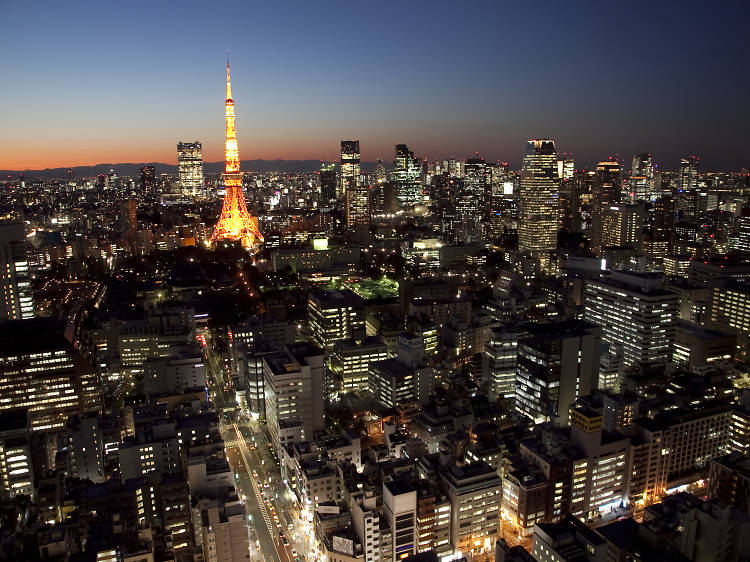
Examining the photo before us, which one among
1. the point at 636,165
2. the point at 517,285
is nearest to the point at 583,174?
the point at 636,165

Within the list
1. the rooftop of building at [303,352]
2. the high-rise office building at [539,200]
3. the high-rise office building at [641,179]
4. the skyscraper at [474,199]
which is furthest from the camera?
the high-rise office building at [641,179]

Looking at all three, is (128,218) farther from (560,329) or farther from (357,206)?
(560,329)

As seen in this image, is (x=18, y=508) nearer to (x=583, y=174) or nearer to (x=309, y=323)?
(x=309, y=323)

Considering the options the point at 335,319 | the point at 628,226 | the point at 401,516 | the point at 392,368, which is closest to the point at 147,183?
the point at 628,226

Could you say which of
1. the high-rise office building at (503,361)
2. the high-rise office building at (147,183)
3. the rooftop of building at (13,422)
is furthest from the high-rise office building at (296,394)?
the high-rise office building at (147,183)

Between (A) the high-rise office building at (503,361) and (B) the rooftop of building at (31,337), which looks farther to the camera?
(A) the high-rise office building at (503,361)

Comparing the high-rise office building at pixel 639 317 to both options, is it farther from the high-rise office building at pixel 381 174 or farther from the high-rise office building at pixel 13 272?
the high-rise office building at pixel 381 174
